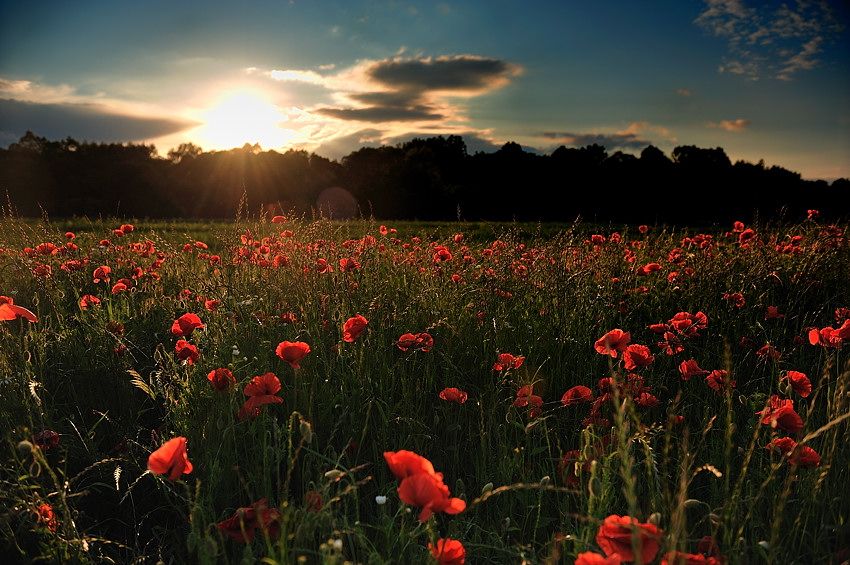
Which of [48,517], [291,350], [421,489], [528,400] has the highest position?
[291,350]

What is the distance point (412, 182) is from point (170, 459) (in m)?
26.5

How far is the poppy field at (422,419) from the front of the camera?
1.43 m

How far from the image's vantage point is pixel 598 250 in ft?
14.9

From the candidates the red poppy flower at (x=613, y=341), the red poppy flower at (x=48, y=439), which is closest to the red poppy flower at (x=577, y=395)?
the red poppy flower at (x=613, y=341)

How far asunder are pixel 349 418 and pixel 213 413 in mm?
532

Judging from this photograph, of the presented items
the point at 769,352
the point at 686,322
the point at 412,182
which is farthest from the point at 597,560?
the point at 412,182

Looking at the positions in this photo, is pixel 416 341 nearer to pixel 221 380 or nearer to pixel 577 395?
pixel 577 395

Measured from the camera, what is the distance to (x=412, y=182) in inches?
1072

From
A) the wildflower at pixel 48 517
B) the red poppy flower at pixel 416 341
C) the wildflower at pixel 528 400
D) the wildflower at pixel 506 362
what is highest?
the red poppy flower at pixel 416 341

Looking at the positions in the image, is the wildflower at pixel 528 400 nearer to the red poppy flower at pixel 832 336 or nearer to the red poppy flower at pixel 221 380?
the red poppy flower at pixel 221 380

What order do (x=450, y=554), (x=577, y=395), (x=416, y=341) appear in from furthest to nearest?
(x=416, y=341)
(x=577, y=395)
(x=450, y=554)

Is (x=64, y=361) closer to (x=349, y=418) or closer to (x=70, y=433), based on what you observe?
(x=70, y=433)

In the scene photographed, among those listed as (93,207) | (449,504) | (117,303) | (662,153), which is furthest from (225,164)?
(449,504)

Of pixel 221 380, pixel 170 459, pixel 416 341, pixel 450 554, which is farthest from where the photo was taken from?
pixel 416 341
